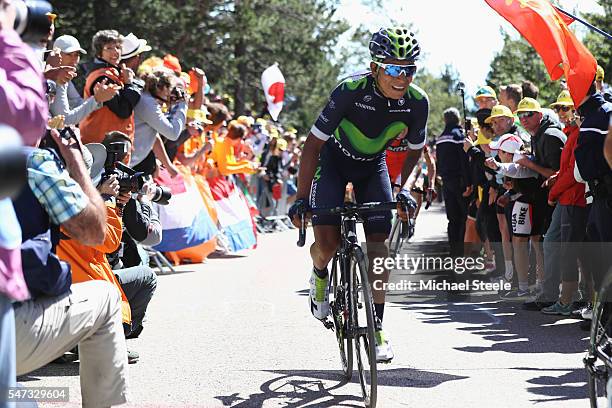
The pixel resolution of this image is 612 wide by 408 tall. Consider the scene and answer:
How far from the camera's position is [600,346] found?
4.60 metres

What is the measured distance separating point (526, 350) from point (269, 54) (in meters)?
30.9

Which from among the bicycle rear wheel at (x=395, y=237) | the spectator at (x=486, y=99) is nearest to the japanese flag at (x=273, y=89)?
the bicycle rear wheel at (x=395, y=237)

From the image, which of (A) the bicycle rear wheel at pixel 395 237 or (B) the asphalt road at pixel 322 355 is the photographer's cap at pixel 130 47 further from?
(A) the bicycle rear wheel at pixel 395 237

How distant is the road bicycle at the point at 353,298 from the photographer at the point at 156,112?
436 cm

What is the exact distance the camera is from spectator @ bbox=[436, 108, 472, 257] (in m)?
13.1

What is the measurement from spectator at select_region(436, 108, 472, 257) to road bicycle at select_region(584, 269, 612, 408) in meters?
8.35

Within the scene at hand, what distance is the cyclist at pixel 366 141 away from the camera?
639 centimetres

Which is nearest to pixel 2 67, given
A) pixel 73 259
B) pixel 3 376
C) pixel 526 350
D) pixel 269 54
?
pixel 3 376

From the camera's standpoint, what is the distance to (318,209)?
612cm

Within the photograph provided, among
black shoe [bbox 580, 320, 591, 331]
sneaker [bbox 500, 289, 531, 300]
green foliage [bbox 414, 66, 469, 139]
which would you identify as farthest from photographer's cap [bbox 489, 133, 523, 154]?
green foliage [bbox 414, 66, 469, 139]

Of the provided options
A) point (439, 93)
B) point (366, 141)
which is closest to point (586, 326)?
point (366, 141)

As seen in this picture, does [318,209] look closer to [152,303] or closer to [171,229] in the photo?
[152,303]

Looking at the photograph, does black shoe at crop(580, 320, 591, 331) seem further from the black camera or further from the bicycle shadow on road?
the black camera

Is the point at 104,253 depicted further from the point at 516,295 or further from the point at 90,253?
the point at 516,295
